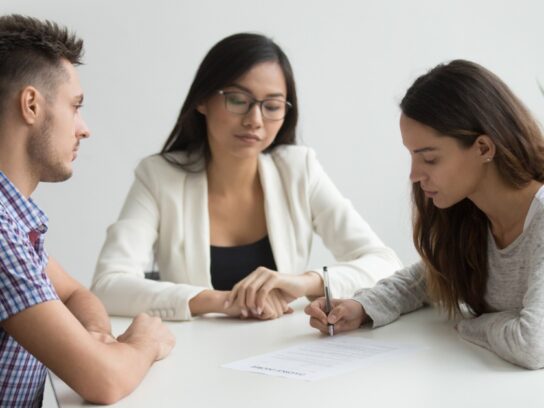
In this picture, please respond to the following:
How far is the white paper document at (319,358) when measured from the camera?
5.01 ft

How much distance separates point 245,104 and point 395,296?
868 millimetres

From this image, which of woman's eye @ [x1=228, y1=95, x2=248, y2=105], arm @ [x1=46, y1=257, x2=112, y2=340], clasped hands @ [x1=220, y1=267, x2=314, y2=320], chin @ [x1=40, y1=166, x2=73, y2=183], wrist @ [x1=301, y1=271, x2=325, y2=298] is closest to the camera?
chin @ [x1=40, y1=166, x2=73, y2=183]

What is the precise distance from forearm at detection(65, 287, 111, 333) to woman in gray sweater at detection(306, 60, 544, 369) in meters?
0.47

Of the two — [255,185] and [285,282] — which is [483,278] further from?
[255,185]

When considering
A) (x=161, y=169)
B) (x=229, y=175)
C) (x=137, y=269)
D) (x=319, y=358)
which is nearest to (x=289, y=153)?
(x=229, y=175)

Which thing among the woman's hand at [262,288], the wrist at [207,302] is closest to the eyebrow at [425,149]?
the woman's hand at [262,288]

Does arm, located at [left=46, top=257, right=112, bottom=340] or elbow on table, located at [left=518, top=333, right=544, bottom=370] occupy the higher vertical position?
elbow on table, located at [left=518, top=333, right=544, bottom=370]

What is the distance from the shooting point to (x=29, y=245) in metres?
1.48

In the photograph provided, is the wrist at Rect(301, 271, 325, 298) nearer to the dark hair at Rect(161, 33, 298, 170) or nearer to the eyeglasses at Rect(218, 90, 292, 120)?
the eyeglasses at Rect(218, 90, 292, 120)

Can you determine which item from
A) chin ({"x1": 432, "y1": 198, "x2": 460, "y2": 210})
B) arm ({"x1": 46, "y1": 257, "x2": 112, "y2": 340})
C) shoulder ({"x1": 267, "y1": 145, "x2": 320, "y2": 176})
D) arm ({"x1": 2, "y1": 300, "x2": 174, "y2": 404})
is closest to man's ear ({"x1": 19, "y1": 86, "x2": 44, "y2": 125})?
arm ({"x1": 2, "y1": 300, "x2": 174, "y2": 404})

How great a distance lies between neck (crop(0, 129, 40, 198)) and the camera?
152 centimetres

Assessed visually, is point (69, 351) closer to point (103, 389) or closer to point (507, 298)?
point (103, 389)

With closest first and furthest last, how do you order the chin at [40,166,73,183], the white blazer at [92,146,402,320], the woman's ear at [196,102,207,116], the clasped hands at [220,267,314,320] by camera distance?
1. the chin at [40,166,73,183]
2. the clasped hands at [220,267,314,320]
3. the white blazer at [92,146,402,320]
4. the woman's ear at [196,102,207,116]

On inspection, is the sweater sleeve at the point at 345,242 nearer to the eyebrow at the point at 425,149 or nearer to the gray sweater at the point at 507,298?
the gray sweater at the point at 507,298
